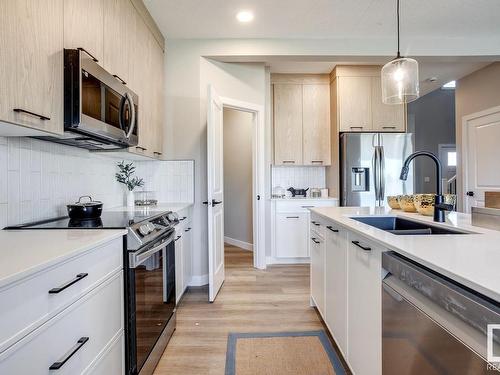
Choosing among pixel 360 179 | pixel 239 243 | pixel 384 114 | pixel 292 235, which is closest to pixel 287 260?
pixel 292 235

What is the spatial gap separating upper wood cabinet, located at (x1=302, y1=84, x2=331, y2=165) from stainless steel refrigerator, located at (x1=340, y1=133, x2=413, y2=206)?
1.38 ft

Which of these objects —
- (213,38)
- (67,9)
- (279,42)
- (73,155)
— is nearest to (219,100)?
(213,38)

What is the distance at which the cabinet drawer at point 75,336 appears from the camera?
802 mm

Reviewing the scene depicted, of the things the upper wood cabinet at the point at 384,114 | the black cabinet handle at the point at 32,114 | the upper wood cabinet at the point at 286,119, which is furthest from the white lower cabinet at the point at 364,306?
the upper wood cabinet at the point at 384,114

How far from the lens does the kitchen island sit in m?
0.81

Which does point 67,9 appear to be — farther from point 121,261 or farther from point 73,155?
point 121,261

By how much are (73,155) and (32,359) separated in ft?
5.32

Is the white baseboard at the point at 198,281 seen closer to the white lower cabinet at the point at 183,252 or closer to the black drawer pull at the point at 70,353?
the white lower cabinet at the point at 183,252

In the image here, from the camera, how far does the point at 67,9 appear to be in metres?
1.49

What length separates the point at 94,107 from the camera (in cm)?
162

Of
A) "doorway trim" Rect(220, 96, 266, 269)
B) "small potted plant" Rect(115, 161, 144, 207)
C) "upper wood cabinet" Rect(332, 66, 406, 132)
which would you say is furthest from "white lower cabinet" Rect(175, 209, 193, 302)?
"upper wood cabinet" Rect(332, 66, 406, 132)

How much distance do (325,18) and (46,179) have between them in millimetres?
2702

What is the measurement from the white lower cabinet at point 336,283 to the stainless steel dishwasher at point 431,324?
1.64 feet

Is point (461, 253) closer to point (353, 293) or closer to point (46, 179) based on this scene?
point (353, 293)
